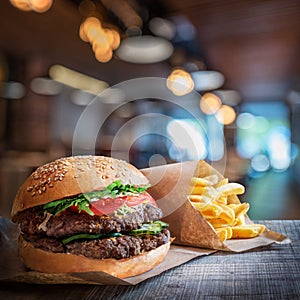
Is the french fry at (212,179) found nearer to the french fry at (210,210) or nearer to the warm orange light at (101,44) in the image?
the french fry at (210,210)

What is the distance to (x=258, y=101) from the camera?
16656 millimetres

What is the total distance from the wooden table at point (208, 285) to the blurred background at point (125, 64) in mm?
2492

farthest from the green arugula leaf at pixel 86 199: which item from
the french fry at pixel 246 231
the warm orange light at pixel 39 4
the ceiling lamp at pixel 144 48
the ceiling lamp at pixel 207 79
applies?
the ceiling lamp at pixel 207 79

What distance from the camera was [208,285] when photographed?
1.20 meters

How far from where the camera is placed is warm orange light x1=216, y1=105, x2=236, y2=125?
597 inches

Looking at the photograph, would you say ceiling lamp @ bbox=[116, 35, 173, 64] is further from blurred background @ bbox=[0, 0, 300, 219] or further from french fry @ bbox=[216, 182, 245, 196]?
french fry @ bbox=[216, 182, 245, 196]

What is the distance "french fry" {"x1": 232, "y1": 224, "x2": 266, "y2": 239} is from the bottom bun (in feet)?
1.71

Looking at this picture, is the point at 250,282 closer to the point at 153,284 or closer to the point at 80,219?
the point at 153,284

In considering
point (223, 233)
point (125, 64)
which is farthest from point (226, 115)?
point (223, 233)

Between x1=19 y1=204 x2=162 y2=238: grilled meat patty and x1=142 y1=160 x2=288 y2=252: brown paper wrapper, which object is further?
Answer: x1=142 y1=160 x2=288 y2=252: brown paper wrapper

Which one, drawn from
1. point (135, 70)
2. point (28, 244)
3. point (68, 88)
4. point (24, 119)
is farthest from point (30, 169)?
point (28, 244)

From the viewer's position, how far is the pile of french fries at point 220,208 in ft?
5.64

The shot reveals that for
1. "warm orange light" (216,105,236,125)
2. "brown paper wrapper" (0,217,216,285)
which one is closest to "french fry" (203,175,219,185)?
"brown paper wrapper" (0,217,216,285)

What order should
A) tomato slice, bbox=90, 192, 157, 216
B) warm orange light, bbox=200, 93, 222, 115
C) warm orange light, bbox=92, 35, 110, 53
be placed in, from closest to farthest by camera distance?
tomato slice, bbox=90, 192, 157, 216, warm orange light, bbox=92, 35, 110, 53, warm orange light, bbox=200, 93, 222, 115
